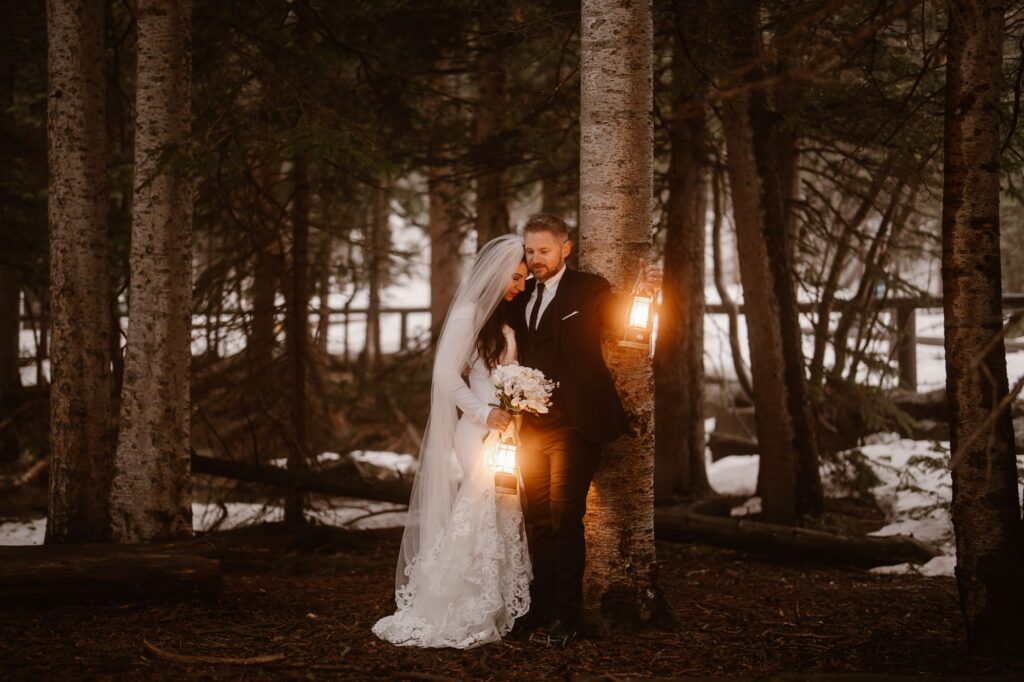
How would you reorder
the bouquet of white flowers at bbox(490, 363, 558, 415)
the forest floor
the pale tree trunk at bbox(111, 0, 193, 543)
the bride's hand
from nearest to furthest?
the forest floor < the bouquet of white flowers at bbox(490, 363, 558, 415) < the bride's hand < the pale tree trunk at bbox(111, 0, 193, 543)

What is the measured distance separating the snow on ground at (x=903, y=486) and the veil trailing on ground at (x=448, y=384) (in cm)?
391

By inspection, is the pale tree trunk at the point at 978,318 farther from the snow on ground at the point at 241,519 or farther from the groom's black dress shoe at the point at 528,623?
the snow on ground at the point at 241,519

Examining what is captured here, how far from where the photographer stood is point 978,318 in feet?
15.9

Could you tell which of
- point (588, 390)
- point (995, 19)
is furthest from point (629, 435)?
point (995, 19)

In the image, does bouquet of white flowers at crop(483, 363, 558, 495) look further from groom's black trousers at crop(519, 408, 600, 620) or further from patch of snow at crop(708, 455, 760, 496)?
patch of snow at crop(708, 455, 760, 496)

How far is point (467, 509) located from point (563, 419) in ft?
2.78

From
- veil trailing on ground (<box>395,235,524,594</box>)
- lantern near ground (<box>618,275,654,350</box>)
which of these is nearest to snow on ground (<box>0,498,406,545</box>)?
veil trailing on ground (<box>395,235,524,594</box>)

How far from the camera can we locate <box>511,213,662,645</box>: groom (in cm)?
538

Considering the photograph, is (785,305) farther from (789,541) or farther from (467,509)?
(467,509)

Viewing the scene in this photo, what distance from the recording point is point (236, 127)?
692cm

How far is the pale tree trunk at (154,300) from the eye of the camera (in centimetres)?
684

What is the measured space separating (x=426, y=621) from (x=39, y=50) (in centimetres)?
773

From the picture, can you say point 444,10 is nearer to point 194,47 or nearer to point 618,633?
point 194,47

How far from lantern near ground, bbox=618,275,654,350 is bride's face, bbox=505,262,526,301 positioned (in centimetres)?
78
